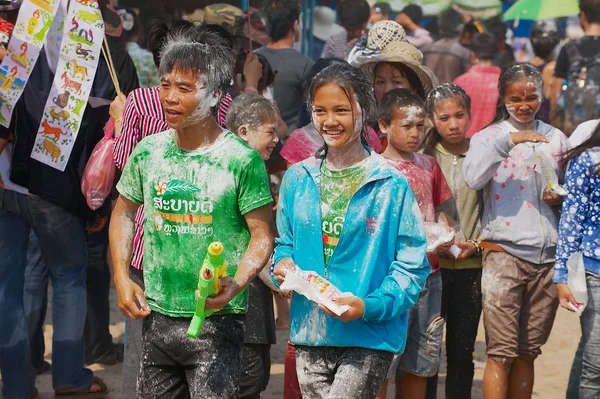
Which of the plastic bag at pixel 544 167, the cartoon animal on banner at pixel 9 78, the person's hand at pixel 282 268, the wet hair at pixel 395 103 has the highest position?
the cartoon animal on banner at pixel 9 78

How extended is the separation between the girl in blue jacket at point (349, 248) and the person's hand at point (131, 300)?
53 cm

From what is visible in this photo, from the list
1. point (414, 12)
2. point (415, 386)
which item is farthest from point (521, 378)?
point (414, 12)

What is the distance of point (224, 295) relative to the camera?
3.84 meters

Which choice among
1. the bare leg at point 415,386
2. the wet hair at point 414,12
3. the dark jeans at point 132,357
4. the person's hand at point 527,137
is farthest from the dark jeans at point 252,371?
the wet hair at point 414,12

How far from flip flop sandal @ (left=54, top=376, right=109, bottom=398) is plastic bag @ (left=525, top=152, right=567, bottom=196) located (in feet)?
9.28

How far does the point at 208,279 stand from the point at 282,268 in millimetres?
362

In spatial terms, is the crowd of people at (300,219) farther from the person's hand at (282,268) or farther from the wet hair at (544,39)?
the wet hair at (544,39)

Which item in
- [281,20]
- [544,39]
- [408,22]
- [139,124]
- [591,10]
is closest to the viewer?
[139,124]

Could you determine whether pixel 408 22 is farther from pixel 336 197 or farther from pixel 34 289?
pixel 336 197

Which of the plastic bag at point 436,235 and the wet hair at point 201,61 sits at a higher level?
the wet hair at point 201,61

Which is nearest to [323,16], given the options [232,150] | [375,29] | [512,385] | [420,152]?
[375,29]

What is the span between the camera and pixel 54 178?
589 centimetres

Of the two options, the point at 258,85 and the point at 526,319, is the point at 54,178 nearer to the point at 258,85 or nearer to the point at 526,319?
the point at 258,85

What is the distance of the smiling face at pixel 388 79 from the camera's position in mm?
6398
